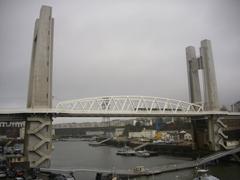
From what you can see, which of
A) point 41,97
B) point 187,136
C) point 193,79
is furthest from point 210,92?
point 41,97

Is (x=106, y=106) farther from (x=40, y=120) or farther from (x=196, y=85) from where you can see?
(x=196, y=85)

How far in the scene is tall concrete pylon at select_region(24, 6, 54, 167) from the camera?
34.1 meters

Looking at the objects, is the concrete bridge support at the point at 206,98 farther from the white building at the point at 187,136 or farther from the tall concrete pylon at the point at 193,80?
the white building at the point at 187,136

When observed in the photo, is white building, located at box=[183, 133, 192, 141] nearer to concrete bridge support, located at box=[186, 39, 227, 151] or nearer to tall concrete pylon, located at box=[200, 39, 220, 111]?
concrete bridge support, located at box=[186, 39, 227, 151]

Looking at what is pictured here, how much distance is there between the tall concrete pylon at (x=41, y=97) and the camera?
112 ft

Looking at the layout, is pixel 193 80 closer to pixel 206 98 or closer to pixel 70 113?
pixel 206 98

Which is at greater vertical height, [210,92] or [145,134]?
[210,92]

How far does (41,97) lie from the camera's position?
3653 centimetres

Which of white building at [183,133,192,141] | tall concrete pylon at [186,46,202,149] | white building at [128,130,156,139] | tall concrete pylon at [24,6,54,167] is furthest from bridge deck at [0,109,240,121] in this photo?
white building at [128,130,156,139]

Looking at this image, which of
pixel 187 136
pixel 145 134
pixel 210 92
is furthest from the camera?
pixel 145 134

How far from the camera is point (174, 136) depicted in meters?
104

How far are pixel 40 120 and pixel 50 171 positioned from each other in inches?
314

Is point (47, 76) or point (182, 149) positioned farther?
point (182, 149)

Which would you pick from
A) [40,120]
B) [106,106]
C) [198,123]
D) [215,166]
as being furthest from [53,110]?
[198,123]
